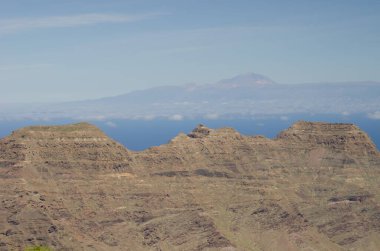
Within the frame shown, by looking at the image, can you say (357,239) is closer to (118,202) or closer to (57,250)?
(118,202)

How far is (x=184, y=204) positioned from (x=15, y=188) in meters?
32.7

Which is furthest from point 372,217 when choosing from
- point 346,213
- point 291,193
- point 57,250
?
point 57,250

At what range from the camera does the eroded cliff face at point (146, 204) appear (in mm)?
161125

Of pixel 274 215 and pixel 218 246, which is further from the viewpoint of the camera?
pixel 274 215

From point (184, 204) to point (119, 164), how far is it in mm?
14341

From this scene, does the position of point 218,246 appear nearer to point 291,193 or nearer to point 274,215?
point 274,215

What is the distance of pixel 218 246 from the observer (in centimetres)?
16875

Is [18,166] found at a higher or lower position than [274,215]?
higher

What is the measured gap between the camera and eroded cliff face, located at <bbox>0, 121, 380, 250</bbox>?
16112 centimetres

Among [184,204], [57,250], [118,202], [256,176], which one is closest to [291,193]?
[256,176]

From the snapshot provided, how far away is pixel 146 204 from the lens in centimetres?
17425

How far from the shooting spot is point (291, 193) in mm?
195000

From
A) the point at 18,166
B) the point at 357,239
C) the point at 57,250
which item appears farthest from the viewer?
the point at 357,239

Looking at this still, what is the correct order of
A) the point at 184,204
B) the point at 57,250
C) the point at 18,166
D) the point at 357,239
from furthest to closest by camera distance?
1. the point at 357,239
2. the point at 184,204
3. the point at 18,166
4. the point at 57,250
